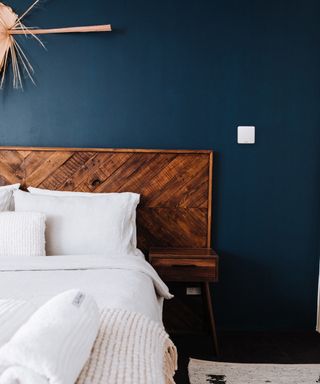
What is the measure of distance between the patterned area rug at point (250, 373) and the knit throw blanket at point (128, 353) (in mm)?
931

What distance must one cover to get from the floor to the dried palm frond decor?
2132 millimetres

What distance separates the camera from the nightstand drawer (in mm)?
2398

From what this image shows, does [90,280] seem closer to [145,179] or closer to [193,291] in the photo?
[145,179]

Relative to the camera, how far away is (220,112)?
8.85 ft

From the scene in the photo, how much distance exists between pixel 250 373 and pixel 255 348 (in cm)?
36

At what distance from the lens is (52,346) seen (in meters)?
0.83

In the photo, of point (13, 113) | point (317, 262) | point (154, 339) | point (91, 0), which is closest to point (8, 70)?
point (13, 113)

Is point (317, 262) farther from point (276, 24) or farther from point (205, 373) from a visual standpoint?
point (276, 24)

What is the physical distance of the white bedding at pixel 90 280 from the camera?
1.50 m

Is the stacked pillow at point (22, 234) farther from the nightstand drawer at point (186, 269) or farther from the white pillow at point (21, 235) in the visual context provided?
the nightstand drawer at point (186, 269)

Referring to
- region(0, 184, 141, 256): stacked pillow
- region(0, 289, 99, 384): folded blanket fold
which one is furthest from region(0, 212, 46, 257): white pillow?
region(0, 289, 99, 384): folded blanket fold

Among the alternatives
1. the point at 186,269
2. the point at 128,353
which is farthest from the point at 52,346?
the point at 186,269

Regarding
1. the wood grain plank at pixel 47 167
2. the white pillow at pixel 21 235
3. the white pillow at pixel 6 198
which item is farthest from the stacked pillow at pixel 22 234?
the wood grain plank at pixel 47 167

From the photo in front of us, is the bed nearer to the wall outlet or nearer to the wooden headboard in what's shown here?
the wooden headboard
